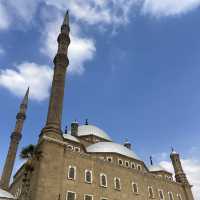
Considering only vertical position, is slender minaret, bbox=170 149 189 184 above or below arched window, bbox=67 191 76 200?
above

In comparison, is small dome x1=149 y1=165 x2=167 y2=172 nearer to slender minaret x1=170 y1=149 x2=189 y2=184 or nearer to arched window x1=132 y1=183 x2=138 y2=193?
slender minaret x1=170 y1=149 x2=189 y2=184

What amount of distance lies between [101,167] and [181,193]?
14333mm

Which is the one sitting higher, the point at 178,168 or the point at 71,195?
the point at 178,168

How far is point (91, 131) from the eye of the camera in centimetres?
4150

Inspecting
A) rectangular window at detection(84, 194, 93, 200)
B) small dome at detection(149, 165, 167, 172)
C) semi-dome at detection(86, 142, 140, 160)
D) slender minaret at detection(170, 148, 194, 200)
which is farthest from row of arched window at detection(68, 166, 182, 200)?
small dome at detection(149, 165, 167, 172)

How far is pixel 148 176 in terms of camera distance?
3186 centimetres

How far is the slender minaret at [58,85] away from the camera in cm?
2541

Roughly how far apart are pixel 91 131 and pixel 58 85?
1529cm

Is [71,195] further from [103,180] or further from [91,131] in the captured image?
[91,131]

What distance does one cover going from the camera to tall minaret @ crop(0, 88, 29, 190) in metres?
31.6

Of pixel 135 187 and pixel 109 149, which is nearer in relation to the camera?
pixel 135 187

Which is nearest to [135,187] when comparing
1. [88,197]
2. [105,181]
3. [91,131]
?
[105,181]

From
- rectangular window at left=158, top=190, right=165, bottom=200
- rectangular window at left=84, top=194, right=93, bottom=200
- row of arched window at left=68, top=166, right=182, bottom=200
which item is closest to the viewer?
rectangular window at left=84, top=194, right=93, bottom=200

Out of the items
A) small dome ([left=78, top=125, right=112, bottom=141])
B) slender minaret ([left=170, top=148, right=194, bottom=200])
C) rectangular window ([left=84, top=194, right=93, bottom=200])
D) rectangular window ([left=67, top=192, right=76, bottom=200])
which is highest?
small dome ([left=78, top=125, right=112, bottom=141])
